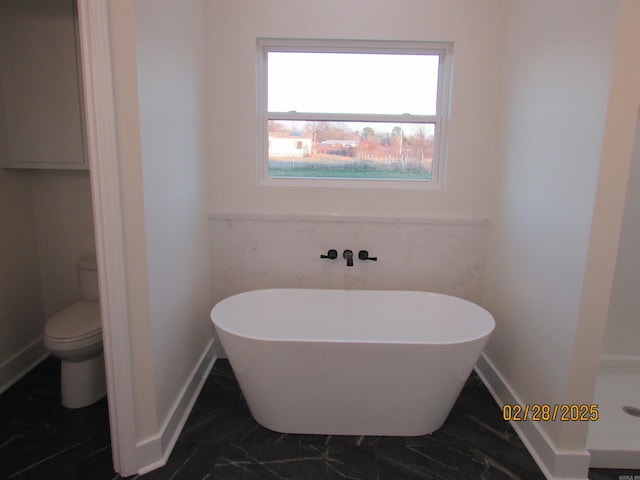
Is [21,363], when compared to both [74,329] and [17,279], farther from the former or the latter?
[74,329]

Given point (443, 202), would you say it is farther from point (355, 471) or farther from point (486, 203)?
point (355, 471)

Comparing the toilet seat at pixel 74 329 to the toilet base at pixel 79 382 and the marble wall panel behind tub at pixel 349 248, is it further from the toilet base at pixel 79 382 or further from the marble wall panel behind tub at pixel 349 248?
the marble wall panel behind tub at pixel 349 248

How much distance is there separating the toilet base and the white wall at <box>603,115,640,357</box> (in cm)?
314

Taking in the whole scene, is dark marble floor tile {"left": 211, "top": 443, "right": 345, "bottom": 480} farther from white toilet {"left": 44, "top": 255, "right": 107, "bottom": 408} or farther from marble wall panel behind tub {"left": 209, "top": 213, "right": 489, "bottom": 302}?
marble wall panel behind tub {"left": 209, "top": 213, "right": 489, "bottom": 302}

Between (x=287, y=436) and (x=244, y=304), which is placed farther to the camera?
(x=244, y=304)

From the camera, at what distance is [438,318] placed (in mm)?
2295

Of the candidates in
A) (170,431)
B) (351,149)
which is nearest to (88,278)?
(170,431)

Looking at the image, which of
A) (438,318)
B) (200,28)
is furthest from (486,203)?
(200,28)

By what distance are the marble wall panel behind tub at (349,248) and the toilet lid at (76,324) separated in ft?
2.42

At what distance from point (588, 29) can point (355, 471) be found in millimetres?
2113

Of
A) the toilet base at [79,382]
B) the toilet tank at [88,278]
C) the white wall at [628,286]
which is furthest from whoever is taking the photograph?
the toilet tank at [88,278]

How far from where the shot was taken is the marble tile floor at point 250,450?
1636 millimetres

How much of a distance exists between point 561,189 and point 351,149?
130 cm
